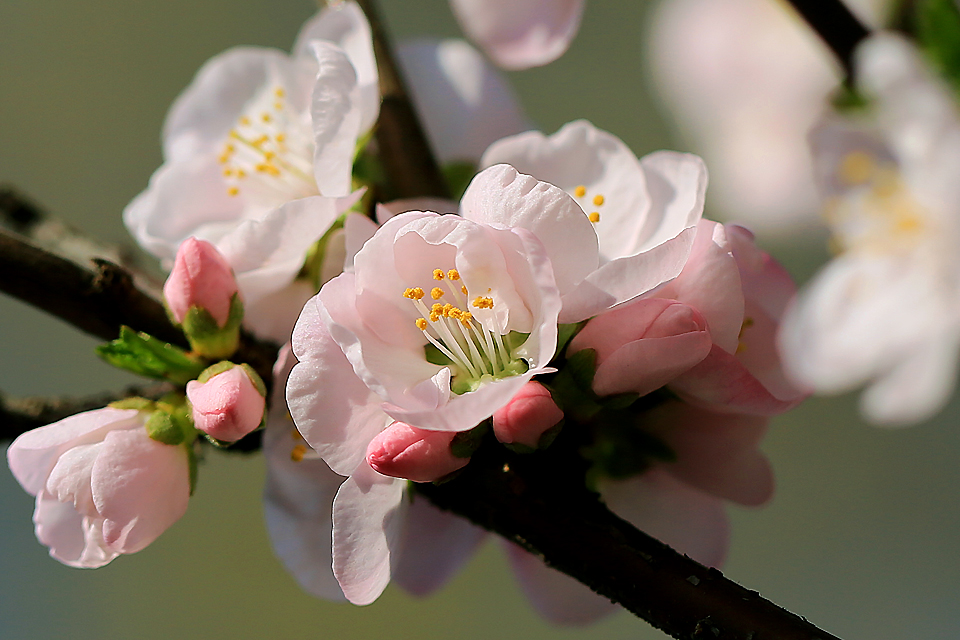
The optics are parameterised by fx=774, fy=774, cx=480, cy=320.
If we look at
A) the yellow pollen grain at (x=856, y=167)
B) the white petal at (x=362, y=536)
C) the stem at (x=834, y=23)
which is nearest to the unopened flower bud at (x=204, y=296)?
the white petal at (x=362, y=536)

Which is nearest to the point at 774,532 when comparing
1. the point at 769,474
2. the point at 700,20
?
the point at 700,20

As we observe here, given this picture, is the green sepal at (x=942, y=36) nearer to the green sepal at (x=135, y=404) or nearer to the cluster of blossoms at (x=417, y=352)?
the cluster of blossoms at (x=417, y=352)

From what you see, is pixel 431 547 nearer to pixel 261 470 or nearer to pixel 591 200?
pixel 591 200

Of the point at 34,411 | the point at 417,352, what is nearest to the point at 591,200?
the point at 417,352

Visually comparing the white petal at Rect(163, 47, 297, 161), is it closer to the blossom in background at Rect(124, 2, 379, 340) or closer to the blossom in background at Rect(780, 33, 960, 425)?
the blossom in background at Rect(124, 2, 379, 340)

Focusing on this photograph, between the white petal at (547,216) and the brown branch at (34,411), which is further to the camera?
the brown branch at (34,411)

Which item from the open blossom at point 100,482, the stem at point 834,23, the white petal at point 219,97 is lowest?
the open blossom at point 100,482

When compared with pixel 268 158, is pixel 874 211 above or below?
below
